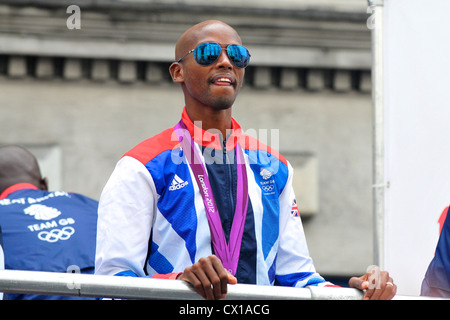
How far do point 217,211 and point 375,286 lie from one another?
630 millimetres

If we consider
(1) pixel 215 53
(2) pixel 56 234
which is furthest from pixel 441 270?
(2) pixel 56 234

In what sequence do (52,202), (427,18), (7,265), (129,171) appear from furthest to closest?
1. (52,202)
2. (7,265)
3. (427,18)
4. (129,171)

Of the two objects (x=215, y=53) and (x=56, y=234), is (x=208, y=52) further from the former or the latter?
(x=56, y=234)

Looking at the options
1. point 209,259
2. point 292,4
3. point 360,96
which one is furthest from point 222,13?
point 209,259

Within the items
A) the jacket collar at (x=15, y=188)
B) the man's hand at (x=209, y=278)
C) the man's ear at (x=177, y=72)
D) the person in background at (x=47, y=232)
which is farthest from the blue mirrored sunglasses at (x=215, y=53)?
the jacket collar at (x=15, y=188)

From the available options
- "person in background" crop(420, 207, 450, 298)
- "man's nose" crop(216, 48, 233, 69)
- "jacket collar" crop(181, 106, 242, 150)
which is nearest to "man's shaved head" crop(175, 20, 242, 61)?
"man's nose" crop(216, 48, 233, 69)

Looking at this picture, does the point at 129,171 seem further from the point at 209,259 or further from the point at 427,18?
the point at 427,18

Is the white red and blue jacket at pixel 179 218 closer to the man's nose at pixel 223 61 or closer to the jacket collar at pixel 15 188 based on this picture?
the man's nose at pixel 223 61

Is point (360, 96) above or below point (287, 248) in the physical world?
above

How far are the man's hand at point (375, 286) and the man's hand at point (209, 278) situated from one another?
1.57ft

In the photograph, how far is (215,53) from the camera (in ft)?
11.0

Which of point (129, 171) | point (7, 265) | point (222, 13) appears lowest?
point (7, 265)
